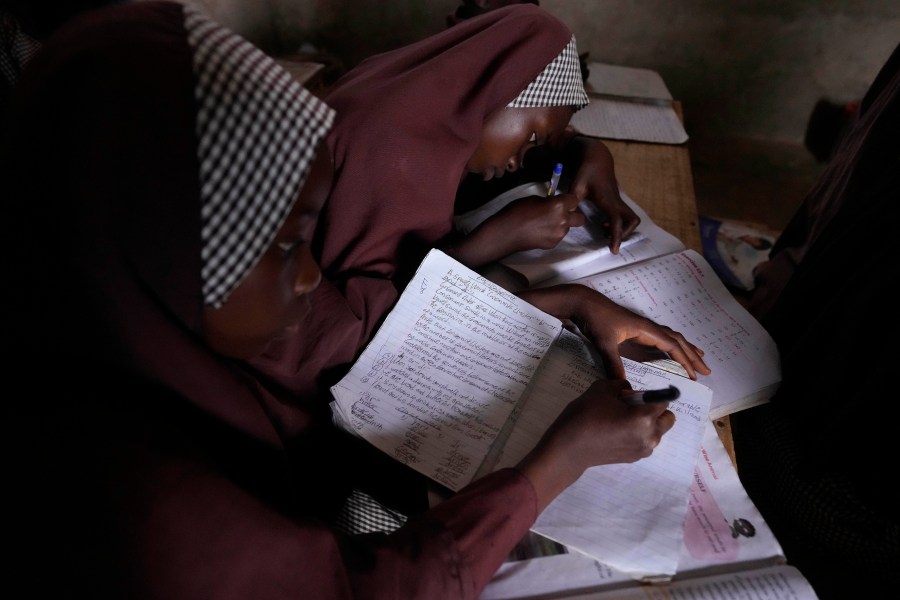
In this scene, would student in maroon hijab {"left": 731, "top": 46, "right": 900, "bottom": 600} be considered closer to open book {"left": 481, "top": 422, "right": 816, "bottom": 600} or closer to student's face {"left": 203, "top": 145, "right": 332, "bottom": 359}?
open book {"left": 481, "top": 422, "right": 816, "bottom": 600}

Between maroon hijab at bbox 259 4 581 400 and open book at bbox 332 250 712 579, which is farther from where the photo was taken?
maroon hijab at bbox 259 4 581 400

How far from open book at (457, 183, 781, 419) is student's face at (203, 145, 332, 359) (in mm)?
479

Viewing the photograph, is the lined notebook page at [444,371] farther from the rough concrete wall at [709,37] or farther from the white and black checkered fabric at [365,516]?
the rough concrete wall at [709,37]

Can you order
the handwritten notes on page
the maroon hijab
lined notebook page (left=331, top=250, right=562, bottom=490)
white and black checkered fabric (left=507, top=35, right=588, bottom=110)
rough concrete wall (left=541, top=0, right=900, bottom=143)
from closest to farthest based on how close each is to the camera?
lined notebook page (left=331, top=250, right=562, bottom=490) → the handwritten notes on page → the maroon hijab → white and black checkered fabric (left=507, top=35, right=588, bottom=110) → rough concrete wall (left=541, top=0, right=900, bottom=143)

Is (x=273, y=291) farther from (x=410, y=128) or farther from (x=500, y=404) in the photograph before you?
(x=410, y=128)

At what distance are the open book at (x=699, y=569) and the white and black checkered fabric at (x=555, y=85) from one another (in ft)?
2.38

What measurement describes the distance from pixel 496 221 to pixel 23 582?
81cm

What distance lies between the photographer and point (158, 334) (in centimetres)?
45

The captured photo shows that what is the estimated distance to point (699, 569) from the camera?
536mm

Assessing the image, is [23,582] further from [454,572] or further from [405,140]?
[405,140]

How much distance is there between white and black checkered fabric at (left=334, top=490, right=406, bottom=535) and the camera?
2.32 ft

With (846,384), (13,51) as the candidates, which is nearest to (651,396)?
(846,384)

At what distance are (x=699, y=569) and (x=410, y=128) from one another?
738mm

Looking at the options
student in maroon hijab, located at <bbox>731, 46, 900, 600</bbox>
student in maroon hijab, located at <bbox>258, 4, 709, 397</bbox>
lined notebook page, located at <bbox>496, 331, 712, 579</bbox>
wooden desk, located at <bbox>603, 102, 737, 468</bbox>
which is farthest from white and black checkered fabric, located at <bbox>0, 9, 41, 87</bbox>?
student in maroon hijab, located at <bbox>731, 46, 900, 600</bbox>
